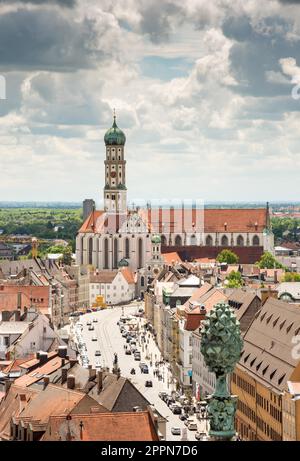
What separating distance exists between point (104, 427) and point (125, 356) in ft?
232

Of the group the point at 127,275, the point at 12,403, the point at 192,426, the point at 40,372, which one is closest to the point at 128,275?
the point at 127,275

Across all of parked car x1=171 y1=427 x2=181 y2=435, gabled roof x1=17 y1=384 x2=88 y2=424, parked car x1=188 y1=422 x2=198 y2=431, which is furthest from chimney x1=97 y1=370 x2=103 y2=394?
parked car x1=188 y1=422 x2=198 y2=431

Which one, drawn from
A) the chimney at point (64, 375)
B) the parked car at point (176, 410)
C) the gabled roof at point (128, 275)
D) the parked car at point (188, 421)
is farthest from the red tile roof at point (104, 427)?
the gabled roof at point (128, 275)

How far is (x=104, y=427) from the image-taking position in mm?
44094

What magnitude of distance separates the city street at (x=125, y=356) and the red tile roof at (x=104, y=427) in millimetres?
13520

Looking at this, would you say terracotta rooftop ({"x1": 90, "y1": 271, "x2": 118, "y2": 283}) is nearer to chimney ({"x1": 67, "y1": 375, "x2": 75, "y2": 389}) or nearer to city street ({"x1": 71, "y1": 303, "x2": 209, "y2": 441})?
city street ({"x1": 71, "y1": 303, "x2": 209, "y2": 441})

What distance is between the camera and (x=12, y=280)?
141500mm

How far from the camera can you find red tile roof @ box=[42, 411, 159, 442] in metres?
43.3

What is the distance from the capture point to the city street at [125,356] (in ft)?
255

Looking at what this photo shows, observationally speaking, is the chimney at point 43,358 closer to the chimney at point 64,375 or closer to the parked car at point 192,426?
the parked car at point 192,426

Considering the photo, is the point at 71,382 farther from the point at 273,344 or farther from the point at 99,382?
the point at 273,344

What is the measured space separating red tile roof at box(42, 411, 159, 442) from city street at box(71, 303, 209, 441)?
1352cm
